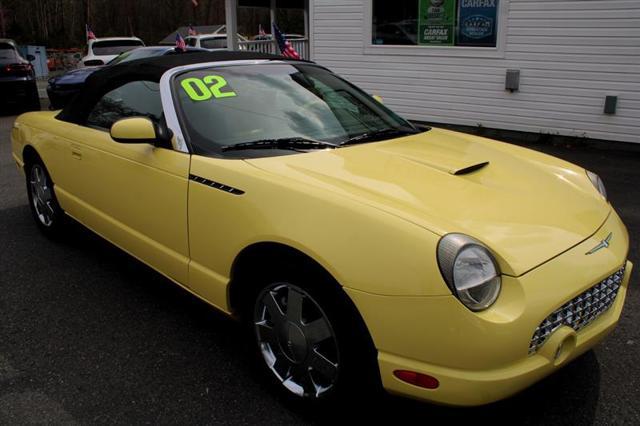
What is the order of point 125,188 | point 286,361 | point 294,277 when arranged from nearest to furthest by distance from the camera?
point 294,277 < point 286,361 < point 125,188

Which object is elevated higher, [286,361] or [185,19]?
[185,19]

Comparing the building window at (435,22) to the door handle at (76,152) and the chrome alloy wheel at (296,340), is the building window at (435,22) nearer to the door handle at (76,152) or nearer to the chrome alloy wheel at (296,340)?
the door handle at (76,152)

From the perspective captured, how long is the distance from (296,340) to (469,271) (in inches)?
34.1

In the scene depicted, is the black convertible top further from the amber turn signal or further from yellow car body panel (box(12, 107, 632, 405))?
the amber turn signal

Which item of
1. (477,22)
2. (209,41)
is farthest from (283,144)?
(209,41)

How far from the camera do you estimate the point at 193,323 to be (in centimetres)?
347

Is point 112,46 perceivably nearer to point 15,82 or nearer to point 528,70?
point 15,82

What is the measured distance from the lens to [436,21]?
32.0ft

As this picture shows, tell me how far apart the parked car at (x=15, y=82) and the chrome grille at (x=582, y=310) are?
13724 mm

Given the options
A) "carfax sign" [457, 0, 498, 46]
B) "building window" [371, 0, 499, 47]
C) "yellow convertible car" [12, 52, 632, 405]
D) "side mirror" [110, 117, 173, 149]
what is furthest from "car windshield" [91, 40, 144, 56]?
"side mirror" [110, 117, 173, 149]

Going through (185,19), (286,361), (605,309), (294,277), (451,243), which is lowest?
(286,361)

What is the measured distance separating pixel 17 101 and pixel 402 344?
13685 mm

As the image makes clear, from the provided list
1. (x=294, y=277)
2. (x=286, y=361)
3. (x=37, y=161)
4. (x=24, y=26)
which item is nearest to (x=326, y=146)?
(x=294, y=277)

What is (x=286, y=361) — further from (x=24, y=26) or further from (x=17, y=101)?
(x=24, y=26)
